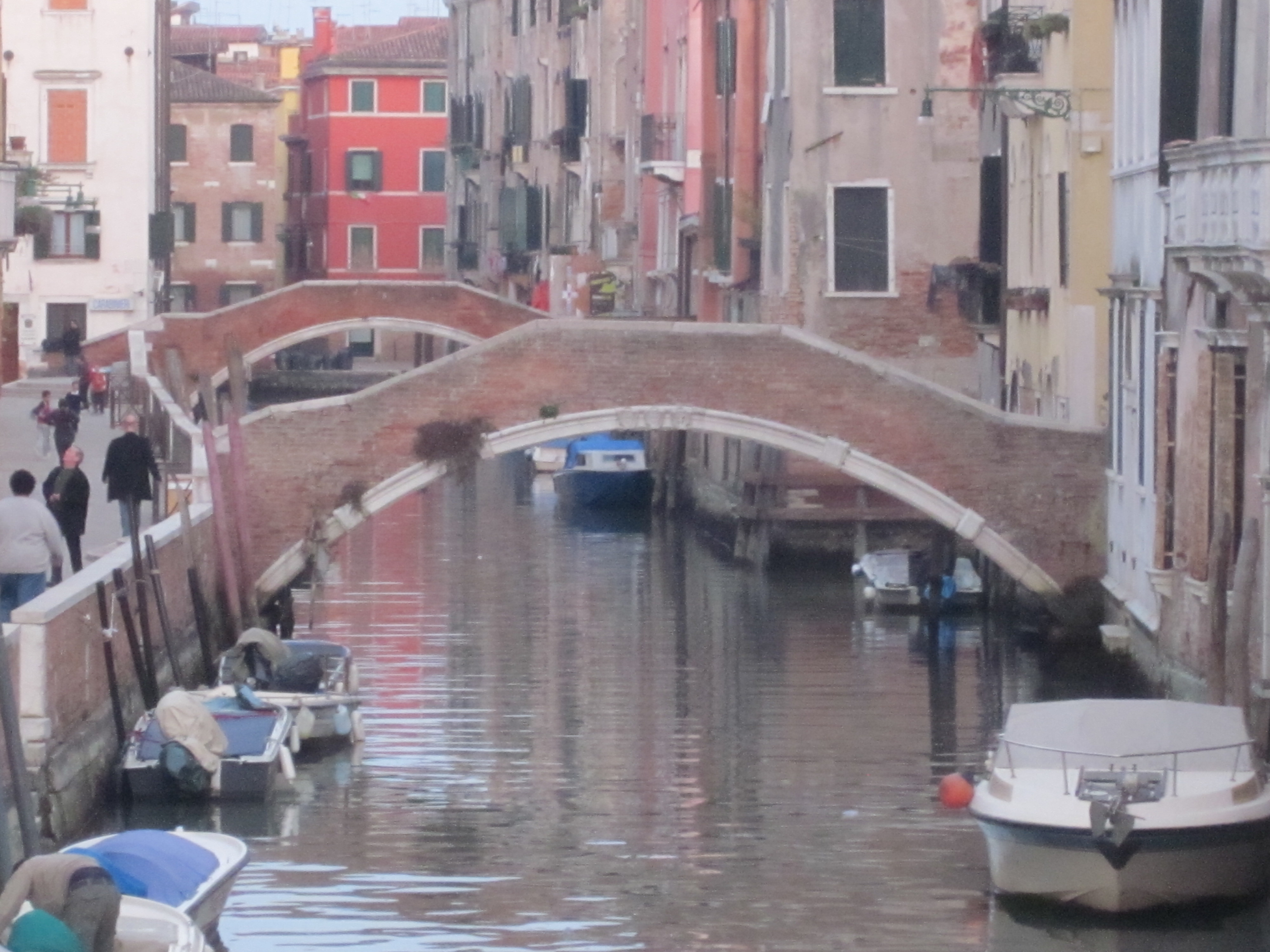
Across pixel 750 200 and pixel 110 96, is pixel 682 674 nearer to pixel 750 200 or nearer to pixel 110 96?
pixel 750 200

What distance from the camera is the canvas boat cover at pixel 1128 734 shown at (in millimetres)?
9828

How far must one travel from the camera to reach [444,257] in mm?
51719

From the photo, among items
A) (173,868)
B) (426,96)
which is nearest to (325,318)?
(173,868)

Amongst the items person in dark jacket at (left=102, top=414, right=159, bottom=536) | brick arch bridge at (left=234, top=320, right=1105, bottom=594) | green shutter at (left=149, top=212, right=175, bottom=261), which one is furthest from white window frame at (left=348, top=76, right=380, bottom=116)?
person in dark jacket at (left=102, top=414, right=159, bottom=536)

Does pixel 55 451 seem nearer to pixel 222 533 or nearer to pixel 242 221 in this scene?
pixel 222 533

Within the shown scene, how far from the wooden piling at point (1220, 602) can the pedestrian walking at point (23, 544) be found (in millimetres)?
5668

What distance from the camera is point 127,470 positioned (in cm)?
1600

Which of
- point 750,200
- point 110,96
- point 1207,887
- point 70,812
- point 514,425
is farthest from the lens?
point 110,96

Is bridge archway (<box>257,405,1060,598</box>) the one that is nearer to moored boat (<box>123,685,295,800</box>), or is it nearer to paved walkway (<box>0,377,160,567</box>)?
paved walkway (<box>0,377,160,567</box>)

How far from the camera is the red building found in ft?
167

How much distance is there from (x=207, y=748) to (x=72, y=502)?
3.35 metres

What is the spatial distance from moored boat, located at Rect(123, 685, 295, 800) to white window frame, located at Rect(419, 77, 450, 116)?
40.4 meters

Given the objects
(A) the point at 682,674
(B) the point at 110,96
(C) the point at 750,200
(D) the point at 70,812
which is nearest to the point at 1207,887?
(D) the point at 70,812

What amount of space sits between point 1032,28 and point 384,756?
7.10 metres
